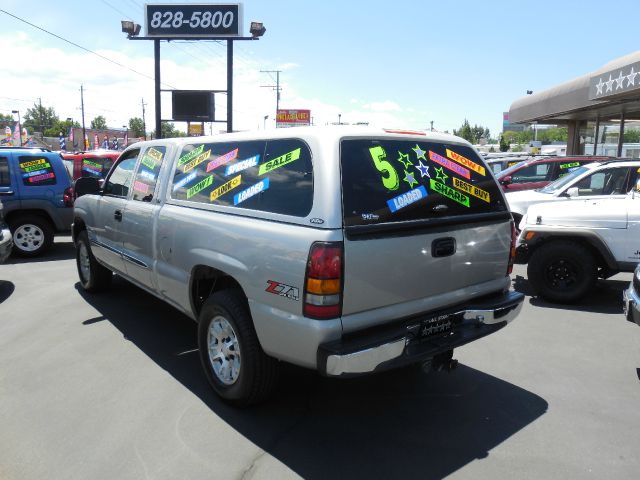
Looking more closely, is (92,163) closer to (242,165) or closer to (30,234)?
(30,234)

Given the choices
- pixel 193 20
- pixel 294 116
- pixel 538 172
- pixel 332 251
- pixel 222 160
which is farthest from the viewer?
pixel 294 116

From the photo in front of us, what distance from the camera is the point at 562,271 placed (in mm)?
6051

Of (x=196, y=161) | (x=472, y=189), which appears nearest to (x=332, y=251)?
(x=472, y=189)

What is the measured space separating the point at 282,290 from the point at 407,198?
99cm

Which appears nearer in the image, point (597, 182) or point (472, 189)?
point (472, 189)

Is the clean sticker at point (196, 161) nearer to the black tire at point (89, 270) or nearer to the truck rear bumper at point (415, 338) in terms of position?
the truck rear bumper at point (415, 338)

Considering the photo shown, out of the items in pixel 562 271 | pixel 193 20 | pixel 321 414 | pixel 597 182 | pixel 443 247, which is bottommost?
pixel 321 414

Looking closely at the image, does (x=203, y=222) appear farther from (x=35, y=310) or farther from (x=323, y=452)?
(x=35, y=310)

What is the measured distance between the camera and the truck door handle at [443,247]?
10.5ft

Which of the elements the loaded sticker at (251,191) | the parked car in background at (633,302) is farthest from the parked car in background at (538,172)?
the loaded sticker at (251,191)

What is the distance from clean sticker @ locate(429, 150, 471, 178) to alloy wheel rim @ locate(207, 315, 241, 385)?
1.82 metres

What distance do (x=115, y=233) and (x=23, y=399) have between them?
195 centimetres

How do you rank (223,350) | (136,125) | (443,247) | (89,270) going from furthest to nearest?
(136,125), (89,270), (223,350), (443,247)

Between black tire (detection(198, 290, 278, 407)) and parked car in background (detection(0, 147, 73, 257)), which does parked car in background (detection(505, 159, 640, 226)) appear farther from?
parked car in background (detection(0, 147, 73, 257))
